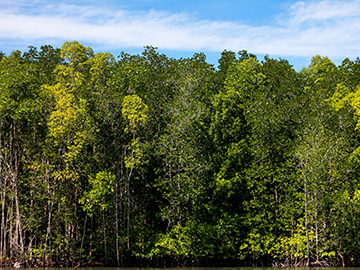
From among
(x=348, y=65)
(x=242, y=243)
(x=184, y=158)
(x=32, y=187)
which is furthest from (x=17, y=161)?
(x=348, y=65)

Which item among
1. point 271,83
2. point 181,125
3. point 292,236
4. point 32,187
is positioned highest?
point 271,83

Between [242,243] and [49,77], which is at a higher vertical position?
[49,77]

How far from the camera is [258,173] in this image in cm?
2495

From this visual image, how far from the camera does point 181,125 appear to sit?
79.0ft

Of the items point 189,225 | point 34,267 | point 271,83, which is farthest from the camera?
point 271,83

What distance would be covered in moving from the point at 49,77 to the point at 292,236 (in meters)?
16.4

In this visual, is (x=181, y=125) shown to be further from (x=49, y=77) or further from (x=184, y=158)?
(x=49, y=77)

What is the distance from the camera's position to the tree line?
23062mm

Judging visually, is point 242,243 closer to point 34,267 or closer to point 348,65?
point 34,267

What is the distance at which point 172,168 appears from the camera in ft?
82.1

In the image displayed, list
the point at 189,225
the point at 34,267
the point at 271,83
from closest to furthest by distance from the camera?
the point at 34,267, the point at 189,225, the point at 271,83

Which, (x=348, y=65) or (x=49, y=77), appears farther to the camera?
(x=348, y=65)

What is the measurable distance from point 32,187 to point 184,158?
27.0 ft

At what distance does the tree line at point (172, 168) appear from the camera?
908 inches
